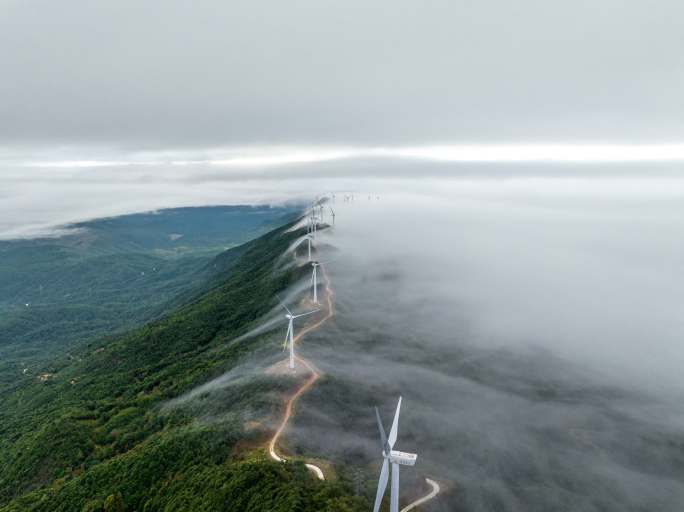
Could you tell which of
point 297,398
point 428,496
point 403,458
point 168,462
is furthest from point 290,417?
point 403,458

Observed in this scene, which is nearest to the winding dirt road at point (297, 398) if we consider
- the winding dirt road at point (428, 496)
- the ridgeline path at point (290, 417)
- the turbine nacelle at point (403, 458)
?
the ridgeline path at point (290, 417)

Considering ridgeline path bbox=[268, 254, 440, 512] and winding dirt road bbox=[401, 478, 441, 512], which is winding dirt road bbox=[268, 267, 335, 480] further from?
winding dirt road bbox=[401, 478, 441, 512]

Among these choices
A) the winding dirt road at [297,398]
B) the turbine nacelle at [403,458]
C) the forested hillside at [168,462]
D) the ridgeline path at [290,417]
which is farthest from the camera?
the winding dirt road at [297,398]

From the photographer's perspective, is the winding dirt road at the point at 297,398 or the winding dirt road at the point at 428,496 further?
the winding dirt road at the point at 297,398

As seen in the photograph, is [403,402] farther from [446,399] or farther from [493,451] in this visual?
[493,451]

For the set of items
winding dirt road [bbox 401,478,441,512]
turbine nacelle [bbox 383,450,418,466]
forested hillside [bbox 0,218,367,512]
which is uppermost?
turbine nacelle [bbox 383,450,418,466]

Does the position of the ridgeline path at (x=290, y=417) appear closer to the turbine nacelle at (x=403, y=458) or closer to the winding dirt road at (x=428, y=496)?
the winding dirt road at (x=428, y=496)

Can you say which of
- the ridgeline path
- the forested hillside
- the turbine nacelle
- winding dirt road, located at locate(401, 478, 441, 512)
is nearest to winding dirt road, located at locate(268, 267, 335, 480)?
the ridgeline path

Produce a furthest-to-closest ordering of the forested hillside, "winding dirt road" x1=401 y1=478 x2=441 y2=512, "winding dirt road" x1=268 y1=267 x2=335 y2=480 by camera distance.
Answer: "winding dirt road" x1=268 y1=267 x2=335 y2=480, the forested hillside, "winding dirt road" x1=401 y1=478 x2=441 y2=512

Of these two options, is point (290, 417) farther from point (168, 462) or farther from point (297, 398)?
point (168, 462)

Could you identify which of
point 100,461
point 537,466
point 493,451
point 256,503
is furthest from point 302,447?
point 100,461

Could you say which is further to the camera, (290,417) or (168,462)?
(168,462)
